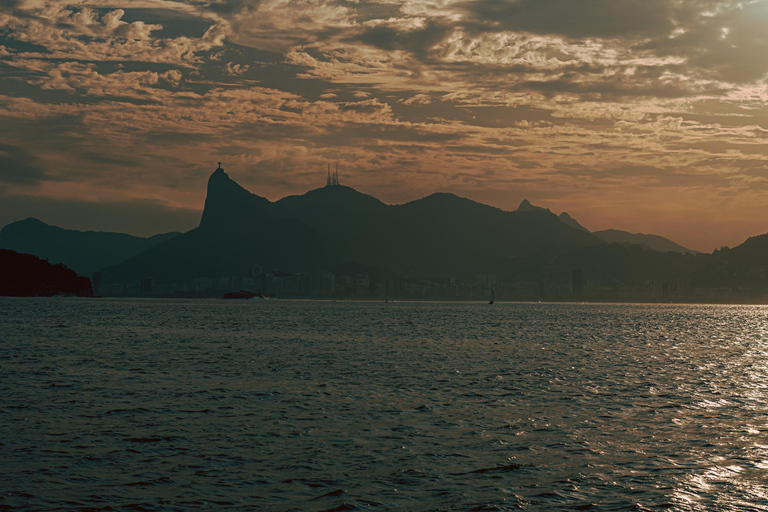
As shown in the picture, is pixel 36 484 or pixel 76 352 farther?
pixel 76 352

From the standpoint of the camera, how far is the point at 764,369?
69875 mm

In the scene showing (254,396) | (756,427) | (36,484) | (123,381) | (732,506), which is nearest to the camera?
(732,506)

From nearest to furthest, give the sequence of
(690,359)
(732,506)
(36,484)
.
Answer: (732,506), (36,484), (690,359)

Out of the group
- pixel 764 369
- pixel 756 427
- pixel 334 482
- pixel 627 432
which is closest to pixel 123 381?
pixel 334 482

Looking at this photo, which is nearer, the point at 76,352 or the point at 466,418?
the point at 466,418

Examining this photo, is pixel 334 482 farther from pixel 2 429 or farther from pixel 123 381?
pixel 123 381

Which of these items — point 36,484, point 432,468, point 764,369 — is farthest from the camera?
point 764,369

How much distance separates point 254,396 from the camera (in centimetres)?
4369

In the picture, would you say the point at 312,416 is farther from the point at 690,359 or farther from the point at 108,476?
the point at 690,359

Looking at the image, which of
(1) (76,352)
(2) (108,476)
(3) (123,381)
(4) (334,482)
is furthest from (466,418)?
(1) (76,352)

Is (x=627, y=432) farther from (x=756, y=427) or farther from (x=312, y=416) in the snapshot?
(x=312, y=416)

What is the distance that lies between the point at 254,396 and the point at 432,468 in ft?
65.4

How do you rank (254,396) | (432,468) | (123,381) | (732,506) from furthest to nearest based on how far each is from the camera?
(123,381) → (254,396) → (432,468) → (732,506)

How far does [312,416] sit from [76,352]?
1842 inches
